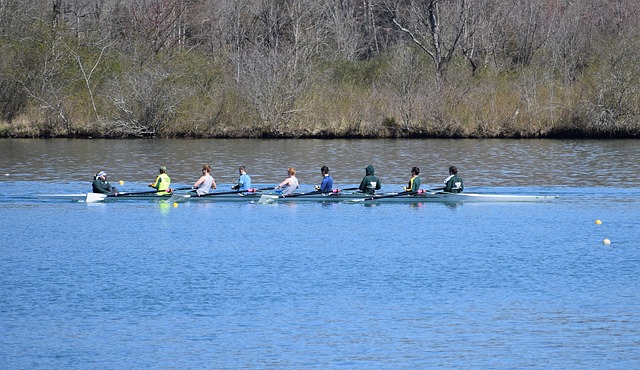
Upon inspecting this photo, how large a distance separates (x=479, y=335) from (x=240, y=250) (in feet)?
24.0

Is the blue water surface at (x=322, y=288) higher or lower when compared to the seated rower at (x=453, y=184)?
lower

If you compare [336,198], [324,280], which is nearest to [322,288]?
[324,280]

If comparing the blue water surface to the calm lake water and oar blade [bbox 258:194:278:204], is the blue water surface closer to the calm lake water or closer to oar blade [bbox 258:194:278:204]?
the calm lake water

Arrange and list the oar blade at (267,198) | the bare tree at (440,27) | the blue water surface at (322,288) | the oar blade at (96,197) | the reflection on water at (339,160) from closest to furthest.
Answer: the blue water surface at (322,288) → the oar blade at (96,197) → the oar blade at (267,198) → the reflection on water at (339,160) → the bare tree at (440,27)

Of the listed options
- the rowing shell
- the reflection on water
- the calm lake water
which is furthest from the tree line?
the rowing shell

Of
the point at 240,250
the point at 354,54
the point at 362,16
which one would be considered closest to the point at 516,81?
the point at 354,54

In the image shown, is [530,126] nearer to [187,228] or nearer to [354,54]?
[354,54]

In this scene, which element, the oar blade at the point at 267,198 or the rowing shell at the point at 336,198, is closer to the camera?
the rowing shell at the point at 336,198

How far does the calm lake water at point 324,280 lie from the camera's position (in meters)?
12.8

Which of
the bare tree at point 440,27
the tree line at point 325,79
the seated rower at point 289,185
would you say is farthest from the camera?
the bare tree at point 440,27

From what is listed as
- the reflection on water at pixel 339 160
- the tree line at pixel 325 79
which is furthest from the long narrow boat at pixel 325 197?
the tree line at pixel 325 79

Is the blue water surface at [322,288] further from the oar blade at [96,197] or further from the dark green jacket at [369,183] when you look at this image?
the dark green jacket at [369,183]

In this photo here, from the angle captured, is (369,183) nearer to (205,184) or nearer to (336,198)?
(336,198)

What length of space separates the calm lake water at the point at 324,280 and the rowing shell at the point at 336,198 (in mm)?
284
